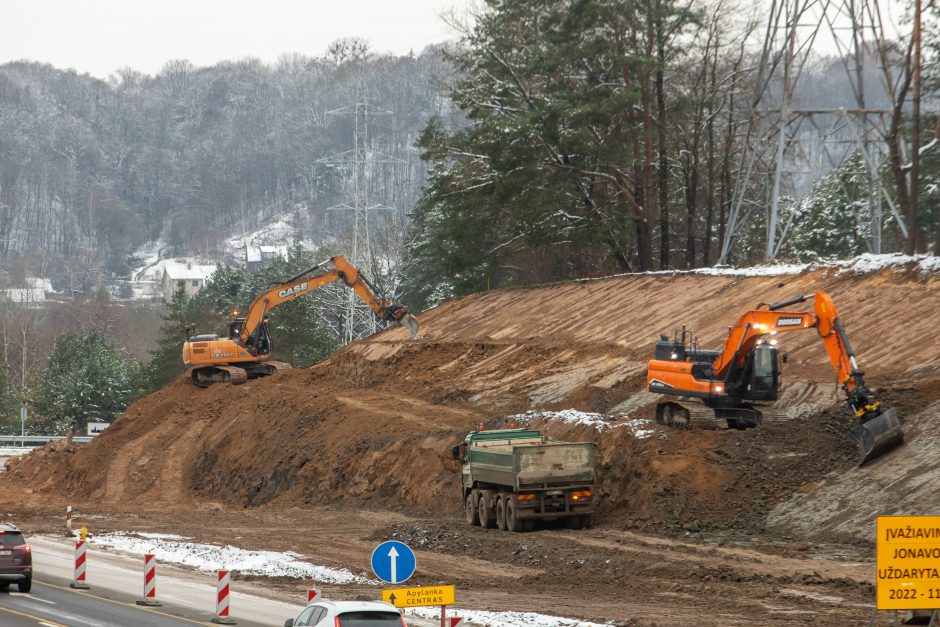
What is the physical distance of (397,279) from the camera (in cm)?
11338

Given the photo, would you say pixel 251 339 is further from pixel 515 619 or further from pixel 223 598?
pixel 515 619

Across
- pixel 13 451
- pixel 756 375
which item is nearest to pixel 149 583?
pixel 756 375

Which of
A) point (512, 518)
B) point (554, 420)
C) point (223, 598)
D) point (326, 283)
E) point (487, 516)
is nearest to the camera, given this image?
point (223, 598)

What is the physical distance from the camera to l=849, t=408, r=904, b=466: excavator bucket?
26.8m

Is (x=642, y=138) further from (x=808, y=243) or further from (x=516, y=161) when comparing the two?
(x=808, y=243)

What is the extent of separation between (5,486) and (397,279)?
65.1 meters

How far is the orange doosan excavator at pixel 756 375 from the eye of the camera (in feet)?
89.2

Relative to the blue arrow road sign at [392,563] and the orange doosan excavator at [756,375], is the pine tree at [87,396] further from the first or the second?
the blue arrow road sign at [392,563]

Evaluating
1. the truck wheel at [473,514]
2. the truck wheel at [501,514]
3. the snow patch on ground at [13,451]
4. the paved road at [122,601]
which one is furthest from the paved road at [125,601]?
the snow patch on ground at [13,451]

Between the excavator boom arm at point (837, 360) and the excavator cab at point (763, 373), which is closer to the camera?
the excavator boom arm at point (837, 360)

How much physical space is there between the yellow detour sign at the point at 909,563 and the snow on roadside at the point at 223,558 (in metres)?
13.0

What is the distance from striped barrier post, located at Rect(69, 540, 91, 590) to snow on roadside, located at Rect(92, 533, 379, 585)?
273 centimetres

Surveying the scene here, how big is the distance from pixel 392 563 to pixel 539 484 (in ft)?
45.2

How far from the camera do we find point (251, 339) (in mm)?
53531
